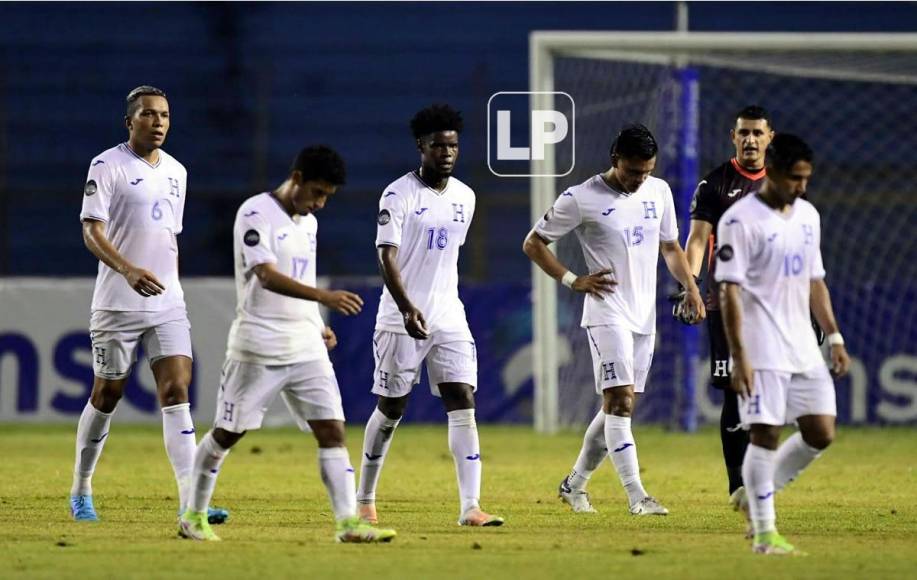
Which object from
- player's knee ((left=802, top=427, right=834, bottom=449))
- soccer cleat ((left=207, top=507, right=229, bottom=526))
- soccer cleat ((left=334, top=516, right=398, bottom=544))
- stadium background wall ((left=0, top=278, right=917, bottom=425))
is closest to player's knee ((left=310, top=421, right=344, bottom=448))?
soccer cleat ((left=334, top=516, right=398, bottom=544))

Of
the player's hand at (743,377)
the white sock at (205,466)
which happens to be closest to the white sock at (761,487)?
the player's hand at (743,377)

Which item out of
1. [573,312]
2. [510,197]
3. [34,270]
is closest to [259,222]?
[573,312]

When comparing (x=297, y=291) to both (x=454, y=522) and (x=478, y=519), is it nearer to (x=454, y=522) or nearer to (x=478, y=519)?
(x=478, y=519)

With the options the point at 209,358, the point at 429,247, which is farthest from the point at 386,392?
the point at 209,358

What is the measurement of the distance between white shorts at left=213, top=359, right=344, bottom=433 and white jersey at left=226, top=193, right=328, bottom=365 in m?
0.05

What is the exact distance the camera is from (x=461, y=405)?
9578 mm

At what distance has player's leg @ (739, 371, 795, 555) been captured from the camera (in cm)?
795

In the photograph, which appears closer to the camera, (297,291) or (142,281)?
(297,291)

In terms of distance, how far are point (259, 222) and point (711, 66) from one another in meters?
12.6

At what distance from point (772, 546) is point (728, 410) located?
2.10 m

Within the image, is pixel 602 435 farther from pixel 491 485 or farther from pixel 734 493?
pixel 491 485

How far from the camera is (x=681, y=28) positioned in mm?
19203

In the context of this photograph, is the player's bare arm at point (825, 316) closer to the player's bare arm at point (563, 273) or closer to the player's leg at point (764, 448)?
the player's leg at point (764, 448)

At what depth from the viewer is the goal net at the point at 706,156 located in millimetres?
17812
